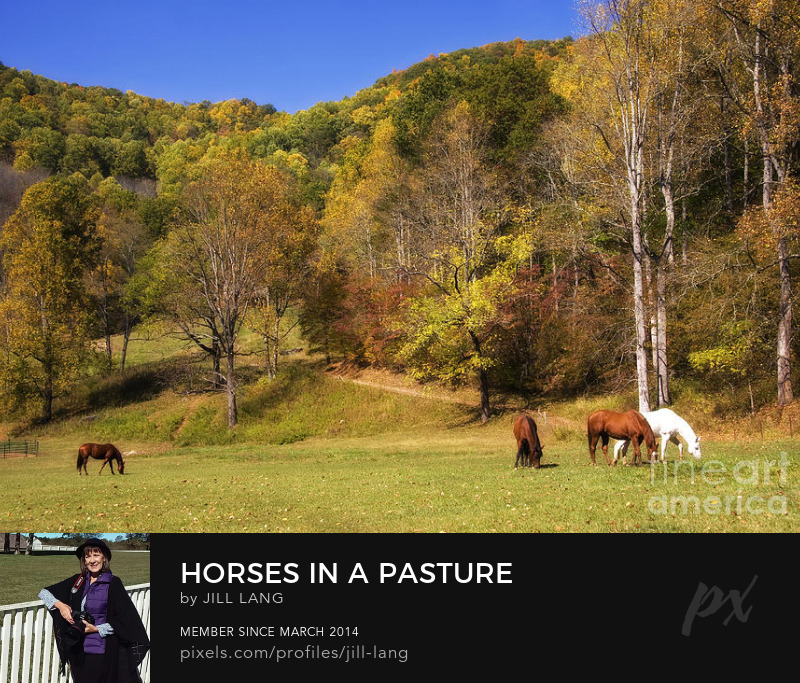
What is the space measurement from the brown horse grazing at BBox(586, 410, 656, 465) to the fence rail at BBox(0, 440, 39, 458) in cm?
3471

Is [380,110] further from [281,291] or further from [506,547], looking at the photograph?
[506,547]

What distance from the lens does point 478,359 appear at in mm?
40000

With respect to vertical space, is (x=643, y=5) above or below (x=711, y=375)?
above

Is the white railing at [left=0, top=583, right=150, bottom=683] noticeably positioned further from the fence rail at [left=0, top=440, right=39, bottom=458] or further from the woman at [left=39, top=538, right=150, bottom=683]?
the fence rail at [left=0, top=440, right=39, bottom=458]

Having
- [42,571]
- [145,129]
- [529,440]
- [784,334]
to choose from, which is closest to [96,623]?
[42,571]

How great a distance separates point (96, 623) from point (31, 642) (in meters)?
1.26

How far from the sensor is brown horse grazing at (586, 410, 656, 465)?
1756cm

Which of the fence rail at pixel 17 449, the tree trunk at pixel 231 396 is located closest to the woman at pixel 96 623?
the tree trunk at pixel 231 396

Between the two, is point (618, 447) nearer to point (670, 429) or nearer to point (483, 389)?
point (670, 429)

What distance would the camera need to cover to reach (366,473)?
2245cm

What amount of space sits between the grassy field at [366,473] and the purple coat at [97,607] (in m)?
5.26

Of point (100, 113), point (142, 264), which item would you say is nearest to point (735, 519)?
point (142, 264)

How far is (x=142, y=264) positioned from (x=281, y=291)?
22080mm
